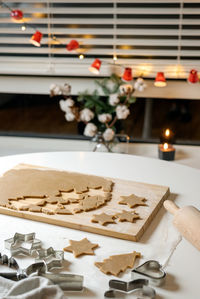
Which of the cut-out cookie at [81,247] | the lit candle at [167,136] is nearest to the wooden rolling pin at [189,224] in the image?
the cut-out cookie at [81,247]

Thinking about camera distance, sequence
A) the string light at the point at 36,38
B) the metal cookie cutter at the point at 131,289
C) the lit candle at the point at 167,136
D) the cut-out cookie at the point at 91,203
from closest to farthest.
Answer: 1. the metal cookie cutter at the point at 131,289
2. the cut-out cookie at the point at 91,203
3. the string light at the point at 36,38
4. the lit candle at the point at 167,136

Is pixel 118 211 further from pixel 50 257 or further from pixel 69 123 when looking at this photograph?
pixel 69 123

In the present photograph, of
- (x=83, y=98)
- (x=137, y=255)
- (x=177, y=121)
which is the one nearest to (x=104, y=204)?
(x=137, y=255)

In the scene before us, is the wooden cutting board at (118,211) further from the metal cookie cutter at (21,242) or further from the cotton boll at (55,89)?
the cotton boll at (55,89)

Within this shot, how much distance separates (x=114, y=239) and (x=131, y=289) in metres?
0.23

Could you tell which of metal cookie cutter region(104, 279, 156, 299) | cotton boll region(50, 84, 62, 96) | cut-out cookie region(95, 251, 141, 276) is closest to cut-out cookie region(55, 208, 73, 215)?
cut-out cookie region(95, 251, 141, 276)

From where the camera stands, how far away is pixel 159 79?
7.57 ft

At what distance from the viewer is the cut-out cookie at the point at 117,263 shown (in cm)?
99

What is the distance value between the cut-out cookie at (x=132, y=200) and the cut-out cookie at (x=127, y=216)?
0.17 ft

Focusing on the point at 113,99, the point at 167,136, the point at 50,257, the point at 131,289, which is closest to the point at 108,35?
the point at 113,99

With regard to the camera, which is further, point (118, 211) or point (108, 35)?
point (108, 35)

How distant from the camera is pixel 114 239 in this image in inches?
45.0

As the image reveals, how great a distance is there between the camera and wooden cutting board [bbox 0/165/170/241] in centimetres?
115

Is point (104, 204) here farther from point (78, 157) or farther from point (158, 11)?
point (158, 11)
